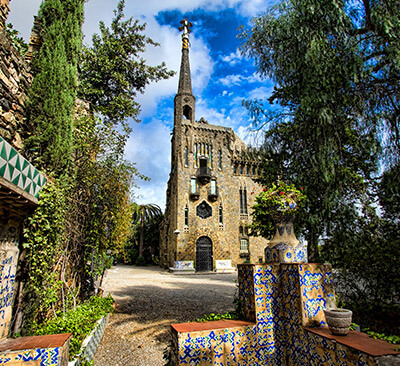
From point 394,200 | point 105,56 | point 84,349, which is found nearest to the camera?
point 84,349

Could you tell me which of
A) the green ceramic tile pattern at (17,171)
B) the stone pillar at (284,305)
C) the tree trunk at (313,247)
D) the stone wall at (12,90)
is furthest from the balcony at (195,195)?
the stone pillar at (284,305)

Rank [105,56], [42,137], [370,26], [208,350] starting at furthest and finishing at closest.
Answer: [105,56] < [370,26] < [42,137] < [208,350]

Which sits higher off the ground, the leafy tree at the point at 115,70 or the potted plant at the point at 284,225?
the leafy tree at the point at 115,70

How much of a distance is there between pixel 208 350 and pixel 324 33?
20.2 ft

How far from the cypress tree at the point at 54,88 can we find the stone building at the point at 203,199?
703 inches

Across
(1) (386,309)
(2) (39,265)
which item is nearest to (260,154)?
(1) (386,309)

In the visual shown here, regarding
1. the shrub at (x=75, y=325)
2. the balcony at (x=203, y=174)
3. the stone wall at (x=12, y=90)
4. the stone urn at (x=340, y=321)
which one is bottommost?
the shrub at (x=75, y=325)

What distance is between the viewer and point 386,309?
244 inches

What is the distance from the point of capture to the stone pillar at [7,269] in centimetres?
334

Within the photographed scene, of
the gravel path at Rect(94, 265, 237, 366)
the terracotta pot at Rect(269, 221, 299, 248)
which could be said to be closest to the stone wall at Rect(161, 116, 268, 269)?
the gravel path at Rect(94, 265, 237, 366)

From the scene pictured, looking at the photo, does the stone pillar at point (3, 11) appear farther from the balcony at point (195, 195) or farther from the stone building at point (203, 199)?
the balcony at point (195, 195)

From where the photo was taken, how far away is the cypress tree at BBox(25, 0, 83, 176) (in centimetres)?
438

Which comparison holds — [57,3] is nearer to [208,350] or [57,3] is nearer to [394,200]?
[208,350]

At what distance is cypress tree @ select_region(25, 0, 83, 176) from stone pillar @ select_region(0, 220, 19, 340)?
51.7 inches
